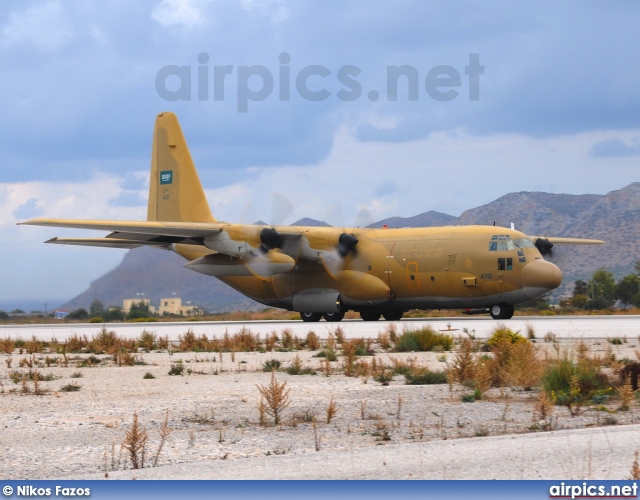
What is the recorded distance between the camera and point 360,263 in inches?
1501

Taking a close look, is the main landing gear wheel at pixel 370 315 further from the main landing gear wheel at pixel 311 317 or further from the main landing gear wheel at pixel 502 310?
the main landing gear wheel at pixel 502 310

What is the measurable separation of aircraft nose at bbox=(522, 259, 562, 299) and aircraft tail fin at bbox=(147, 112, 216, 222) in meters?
16.6

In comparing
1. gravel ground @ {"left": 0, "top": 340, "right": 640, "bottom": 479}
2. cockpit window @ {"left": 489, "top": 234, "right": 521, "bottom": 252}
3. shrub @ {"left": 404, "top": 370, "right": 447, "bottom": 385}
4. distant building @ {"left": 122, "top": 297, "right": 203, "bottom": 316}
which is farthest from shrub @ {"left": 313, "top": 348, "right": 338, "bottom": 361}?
distant building @ {"left": 122, "top": 297, "right": 203, "bottom": 316}

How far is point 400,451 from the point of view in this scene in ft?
32.3

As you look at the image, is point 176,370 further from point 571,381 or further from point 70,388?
point 571,381

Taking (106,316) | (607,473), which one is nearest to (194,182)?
(106,316)

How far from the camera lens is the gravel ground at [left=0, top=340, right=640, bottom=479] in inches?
358

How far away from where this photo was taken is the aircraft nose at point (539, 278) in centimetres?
3381

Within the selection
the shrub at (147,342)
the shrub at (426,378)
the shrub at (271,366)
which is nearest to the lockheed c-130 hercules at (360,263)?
the shrub at (147,342)

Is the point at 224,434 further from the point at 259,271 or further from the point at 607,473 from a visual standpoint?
the point at 259,271

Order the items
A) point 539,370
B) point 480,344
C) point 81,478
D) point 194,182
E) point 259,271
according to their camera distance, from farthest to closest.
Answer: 1. point 194,182
2. point 259,271
3. point 480,344
4. point 539,370
5. point 81,478

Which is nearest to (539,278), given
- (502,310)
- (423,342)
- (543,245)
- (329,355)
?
(502,310)

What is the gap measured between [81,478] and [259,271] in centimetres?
2802

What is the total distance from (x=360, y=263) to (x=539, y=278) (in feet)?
25.5
